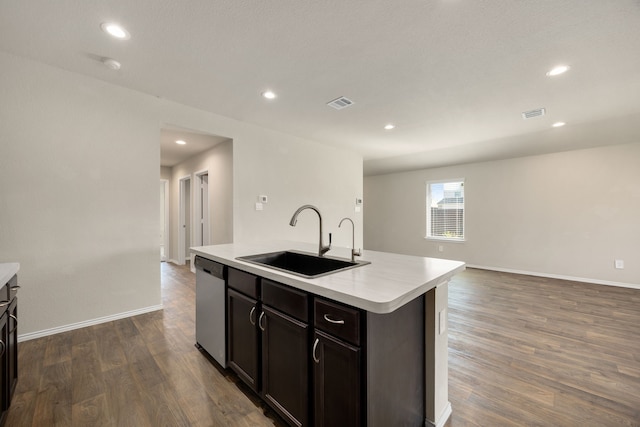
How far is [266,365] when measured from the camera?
5.06ft

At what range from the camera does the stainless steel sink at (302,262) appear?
1.80m

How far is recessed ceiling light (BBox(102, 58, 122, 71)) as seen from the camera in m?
2.43

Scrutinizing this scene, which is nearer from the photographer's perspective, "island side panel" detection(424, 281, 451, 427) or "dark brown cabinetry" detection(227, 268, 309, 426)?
"dark brown cabinetry" detection(227, 268, 309, 426)

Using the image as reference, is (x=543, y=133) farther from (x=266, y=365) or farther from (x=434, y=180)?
(x=266, y=365)

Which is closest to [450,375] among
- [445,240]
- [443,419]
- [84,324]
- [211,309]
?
[443,419]

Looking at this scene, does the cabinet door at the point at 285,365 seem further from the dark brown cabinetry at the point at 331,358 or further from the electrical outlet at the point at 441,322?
the electrical outlet at the point at 441,322

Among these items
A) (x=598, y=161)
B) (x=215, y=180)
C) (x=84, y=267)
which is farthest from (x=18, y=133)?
(x=598, y=161)

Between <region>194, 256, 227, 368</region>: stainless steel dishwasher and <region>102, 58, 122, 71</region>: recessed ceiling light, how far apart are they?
200cm

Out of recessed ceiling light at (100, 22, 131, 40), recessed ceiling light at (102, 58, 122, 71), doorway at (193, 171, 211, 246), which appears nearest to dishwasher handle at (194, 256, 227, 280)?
recessed ceiling light at (100, 22, 131, 40)

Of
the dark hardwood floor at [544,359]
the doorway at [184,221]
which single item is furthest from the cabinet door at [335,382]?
the doorway at [184,221]

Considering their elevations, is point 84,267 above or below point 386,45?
below

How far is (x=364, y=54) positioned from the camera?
2.30 meters

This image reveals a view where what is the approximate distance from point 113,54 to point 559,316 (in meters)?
5.42

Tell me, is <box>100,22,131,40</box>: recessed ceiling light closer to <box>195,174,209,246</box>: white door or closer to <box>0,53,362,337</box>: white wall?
<box>0,53,362,337</box>: white wall
